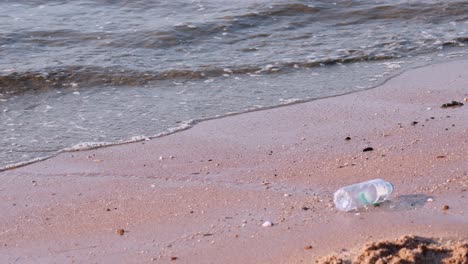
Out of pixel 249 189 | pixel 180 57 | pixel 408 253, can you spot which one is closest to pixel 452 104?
pixel 249 189

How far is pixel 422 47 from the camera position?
33.2 ft

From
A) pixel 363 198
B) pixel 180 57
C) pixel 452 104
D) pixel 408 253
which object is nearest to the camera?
pixel 408 253

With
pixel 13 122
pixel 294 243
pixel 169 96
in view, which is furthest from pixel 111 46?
pixel 294 243

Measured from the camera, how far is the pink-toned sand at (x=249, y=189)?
4.59 meters

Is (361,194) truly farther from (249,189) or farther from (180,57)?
(180,57)

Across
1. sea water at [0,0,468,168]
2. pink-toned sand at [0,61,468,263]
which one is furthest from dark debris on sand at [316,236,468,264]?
sea water at [0,0,468,168]

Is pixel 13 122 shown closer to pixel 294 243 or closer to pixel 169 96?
pixel 169 96

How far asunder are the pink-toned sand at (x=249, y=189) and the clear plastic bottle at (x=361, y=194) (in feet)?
0.24

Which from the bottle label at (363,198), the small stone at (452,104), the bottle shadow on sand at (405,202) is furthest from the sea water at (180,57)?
the bottle shadow on sand at (405,202)

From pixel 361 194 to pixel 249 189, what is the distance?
2.56 feet

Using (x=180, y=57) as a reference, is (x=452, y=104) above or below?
above

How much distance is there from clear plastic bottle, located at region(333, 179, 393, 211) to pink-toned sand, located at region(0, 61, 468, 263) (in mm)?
73

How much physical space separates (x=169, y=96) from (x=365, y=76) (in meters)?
2.14

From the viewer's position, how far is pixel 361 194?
16.7ft
